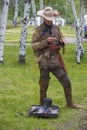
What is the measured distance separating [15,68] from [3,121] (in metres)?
8.29

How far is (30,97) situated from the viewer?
11.2m

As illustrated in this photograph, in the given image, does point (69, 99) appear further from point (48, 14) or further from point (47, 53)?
point (48, 14)

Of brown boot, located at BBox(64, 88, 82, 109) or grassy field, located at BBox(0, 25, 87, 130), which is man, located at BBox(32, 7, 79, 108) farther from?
grassy field, located at BBox(0, 25, 87, 130)

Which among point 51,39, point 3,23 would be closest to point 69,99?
point 51,39

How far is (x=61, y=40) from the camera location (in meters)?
9.27

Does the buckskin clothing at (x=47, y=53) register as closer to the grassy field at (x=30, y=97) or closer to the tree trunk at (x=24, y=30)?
the grassy field at (x=30, y=97)

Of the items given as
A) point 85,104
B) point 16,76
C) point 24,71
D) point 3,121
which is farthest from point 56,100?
point 24,71

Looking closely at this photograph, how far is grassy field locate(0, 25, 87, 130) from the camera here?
8.67 metres

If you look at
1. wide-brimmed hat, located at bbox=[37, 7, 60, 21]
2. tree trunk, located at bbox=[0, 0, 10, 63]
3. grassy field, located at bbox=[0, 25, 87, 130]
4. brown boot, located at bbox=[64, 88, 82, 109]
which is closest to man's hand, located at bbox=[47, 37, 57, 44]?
wide-brimmed hat, located at bbox=[37, 7, 60, 21]

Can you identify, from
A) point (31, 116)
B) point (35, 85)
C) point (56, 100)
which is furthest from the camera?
point (35, 85)

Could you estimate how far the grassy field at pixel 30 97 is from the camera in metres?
8.67

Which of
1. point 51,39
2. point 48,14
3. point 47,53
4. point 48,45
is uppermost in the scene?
Answer: point 48,14

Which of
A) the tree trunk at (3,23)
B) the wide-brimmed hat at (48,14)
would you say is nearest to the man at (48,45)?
the wide-brimmed hat at (48,14)

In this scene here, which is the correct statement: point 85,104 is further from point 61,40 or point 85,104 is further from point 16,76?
point 16,76
